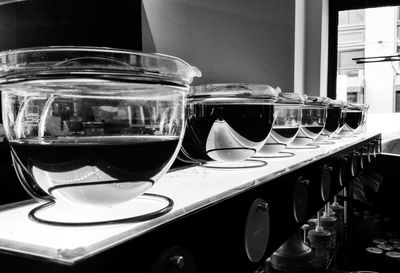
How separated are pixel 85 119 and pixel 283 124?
0.74 metres

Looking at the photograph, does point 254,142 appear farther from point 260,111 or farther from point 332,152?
point 332,152

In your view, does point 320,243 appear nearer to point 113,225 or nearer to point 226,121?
point 226,121

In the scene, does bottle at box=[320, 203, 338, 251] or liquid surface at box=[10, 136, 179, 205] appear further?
bottle at box=[320, 203, 338, 251]

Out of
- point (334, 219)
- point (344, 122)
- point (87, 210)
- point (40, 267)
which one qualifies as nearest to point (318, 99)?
point (344, 122)

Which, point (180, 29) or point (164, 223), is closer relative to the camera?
point (164, 223)

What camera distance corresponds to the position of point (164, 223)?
49 centimetres

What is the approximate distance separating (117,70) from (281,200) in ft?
1.71

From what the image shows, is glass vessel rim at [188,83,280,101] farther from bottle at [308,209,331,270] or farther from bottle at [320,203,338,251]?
bottle at [320,203,338,251]

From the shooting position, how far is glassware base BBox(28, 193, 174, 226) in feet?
1.57

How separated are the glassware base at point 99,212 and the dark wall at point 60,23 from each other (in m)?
2.39

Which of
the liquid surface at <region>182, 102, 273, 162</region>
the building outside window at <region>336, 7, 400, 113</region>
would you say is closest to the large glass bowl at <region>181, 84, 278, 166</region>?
the liquid surface at <region>182, 102, 273, 162</region>

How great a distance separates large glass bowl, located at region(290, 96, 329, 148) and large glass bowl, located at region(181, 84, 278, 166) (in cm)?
47

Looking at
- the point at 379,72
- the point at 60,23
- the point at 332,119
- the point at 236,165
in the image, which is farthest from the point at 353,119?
the point at 379,72

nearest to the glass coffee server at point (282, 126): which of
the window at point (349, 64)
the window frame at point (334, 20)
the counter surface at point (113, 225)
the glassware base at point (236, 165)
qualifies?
the glassware base at point (236, 165)
